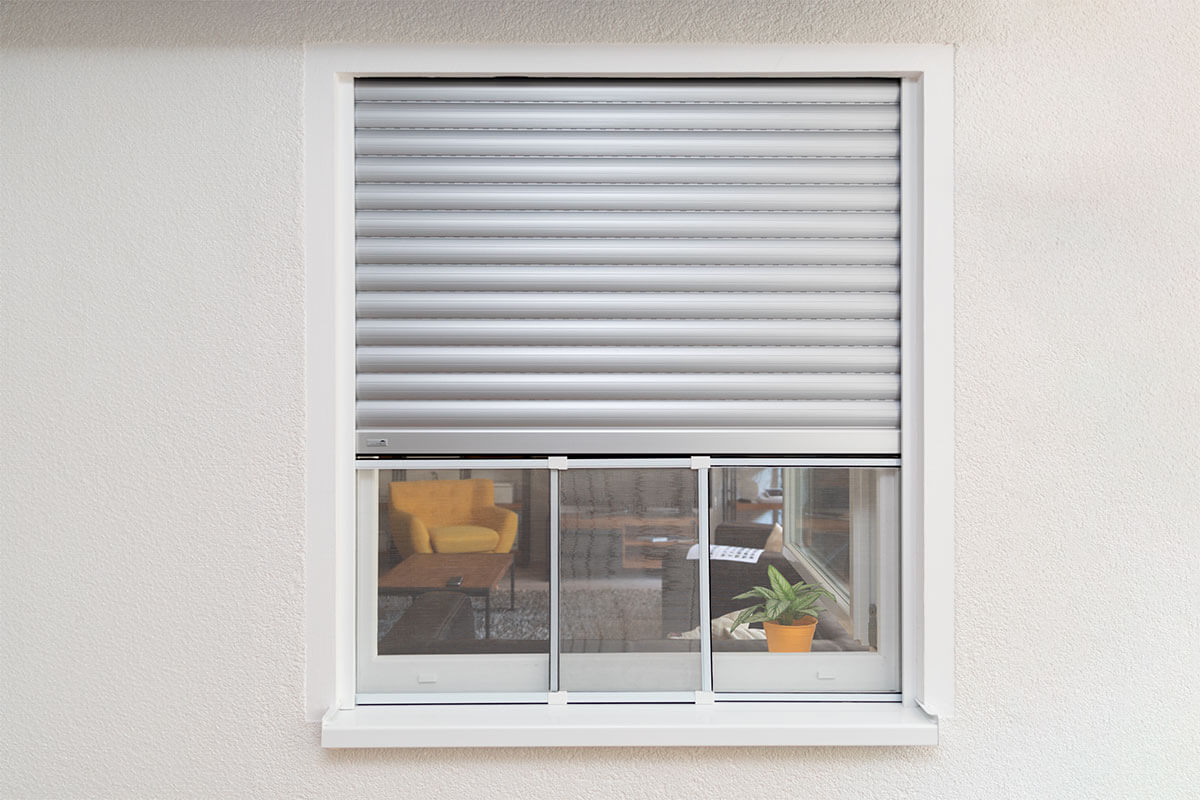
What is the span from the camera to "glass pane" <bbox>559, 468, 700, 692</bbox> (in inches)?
68.4

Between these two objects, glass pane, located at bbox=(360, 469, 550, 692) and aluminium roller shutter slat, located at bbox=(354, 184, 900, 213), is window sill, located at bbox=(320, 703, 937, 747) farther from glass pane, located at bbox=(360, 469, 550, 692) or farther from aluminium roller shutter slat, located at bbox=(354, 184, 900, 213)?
aluminium roller shutter slat, located at bbox=(354, 184, 900, 213)

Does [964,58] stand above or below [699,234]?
above

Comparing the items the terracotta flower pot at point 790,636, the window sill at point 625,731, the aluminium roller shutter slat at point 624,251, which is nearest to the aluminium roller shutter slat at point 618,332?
the aluminium roller shutter slat at point 624,251

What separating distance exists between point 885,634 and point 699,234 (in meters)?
1.12

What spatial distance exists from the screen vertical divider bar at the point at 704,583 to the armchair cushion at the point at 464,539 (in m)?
0.51

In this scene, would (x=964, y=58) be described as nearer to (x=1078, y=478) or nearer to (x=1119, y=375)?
(x=1119, y=375)

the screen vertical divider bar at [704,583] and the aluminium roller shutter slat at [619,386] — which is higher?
the aluminium roller shutter slat at [619,386]

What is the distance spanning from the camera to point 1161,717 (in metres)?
1.68

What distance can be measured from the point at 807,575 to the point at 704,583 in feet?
0.87

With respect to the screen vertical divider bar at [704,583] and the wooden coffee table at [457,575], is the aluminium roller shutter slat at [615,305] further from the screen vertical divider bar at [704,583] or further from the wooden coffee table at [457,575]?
the wooden coffee table at [457,575]

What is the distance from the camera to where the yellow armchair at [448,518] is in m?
1.73

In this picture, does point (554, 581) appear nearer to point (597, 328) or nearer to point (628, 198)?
point (597, 328)

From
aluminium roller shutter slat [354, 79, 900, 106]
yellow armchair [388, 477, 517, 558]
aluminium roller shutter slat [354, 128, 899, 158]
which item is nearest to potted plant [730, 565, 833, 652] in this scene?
yellow armchair [388, 477, 517, 558]

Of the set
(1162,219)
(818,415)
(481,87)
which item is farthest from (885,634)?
(481,87)
